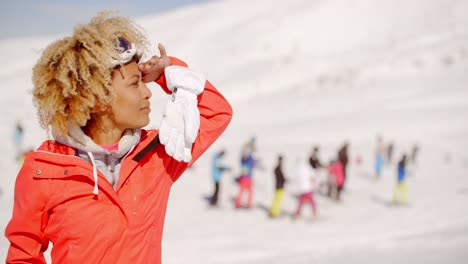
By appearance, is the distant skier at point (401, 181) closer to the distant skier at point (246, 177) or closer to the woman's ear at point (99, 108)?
the distant skier at point (246, 177)

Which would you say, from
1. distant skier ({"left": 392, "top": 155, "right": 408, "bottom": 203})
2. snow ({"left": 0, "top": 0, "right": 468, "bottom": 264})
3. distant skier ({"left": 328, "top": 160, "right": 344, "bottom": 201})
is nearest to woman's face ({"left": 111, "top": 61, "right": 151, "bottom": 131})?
snow ({"left": 0, "top": 0, "right": 468, "bottom": 264})

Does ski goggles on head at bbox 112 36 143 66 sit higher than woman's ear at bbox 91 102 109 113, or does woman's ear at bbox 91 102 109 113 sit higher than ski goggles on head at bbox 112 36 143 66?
ski goggles on head at bbox 112 36 143 66

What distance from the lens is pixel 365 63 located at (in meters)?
40.3

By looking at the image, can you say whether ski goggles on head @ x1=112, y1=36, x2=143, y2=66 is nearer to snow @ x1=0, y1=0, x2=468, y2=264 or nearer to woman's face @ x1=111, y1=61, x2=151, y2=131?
woman's face @ x1=111, y1=61, x2=151, y2=131

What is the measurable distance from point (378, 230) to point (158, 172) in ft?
26.6

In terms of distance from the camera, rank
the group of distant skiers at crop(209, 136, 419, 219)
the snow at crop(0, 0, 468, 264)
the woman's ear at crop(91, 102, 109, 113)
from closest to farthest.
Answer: the woman's ear at crop(91, 102, 109, 113) → the snow at crop(0, 0, 468, 264) → the group of distant skiers at crop(209, 136, 419, 219)

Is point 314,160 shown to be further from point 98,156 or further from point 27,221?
point 27,221

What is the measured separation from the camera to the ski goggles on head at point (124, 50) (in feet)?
6.49

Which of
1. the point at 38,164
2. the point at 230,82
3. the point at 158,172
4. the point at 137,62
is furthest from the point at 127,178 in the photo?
the point at 230,82

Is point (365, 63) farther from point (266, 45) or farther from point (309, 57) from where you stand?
point (266, 45)

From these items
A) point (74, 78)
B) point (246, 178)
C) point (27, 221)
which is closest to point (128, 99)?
point (74, 78)

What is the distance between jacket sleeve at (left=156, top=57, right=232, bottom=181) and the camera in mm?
2230

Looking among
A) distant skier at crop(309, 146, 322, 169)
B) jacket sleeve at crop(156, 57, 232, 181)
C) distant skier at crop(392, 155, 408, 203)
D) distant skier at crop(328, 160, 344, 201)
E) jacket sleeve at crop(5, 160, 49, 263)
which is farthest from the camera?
distant skier at crop(328, 160, 344, 201)

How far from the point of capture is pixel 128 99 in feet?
6.62
